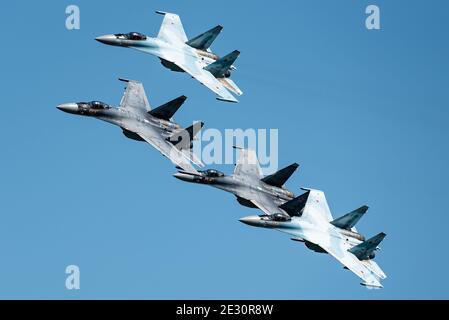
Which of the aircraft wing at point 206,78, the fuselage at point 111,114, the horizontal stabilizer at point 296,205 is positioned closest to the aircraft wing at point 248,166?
the horizontal stabilizer at point 296,205

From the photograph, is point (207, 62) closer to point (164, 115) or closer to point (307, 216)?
point (164, 115)

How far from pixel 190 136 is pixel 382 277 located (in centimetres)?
1912

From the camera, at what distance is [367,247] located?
326 ft

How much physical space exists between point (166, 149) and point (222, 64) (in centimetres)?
1169

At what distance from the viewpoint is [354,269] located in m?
98.2

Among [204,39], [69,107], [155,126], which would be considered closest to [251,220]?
[155,126]

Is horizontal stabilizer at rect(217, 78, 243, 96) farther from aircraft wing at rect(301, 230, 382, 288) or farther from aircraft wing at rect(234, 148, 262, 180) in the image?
aircraft wing at rect(301, 230, 382, 288)

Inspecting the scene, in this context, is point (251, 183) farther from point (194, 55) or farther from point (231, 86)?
point (194, 55)

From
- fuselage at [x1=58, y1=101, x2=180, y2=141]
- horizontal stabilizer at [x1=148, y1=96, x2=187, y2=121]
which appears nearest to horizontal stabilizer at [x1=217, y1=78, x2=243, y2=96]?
horizontal stabilizer at [x1=148, y1=96, x2=187, y2=121]

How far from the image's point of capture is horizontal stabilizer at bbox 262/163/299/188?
105 meters

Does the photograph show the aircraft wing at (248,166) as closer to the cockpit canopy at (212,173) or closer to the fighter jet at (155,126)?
the cockpit canopy at (212,173)

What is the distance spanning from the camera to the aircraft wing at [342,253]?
97875mm

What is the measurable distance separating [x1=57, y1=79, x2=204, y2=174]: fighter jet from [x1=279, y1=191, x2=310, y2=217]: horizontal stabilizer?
7.38m

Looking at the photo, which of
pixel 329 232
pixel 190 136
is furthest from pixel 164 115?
pixel 329 232
